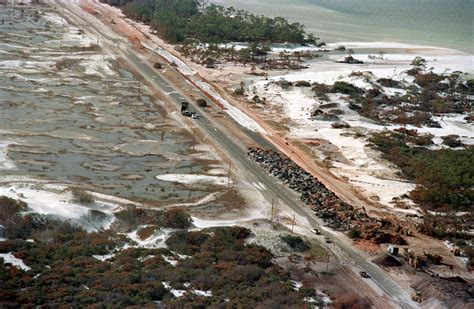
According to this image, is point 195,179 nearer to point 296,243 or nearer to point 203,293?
point 296,243

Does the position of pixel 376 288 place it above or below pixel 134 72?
below

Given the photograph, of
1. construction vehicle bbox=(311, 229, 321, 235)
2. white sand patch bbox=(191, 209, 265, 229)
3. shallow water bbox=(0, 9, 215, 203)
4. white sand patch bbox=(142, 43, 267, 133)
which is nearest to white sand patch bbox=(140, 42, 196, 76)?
white sand patch bbox=(142, 43, 267, 133)

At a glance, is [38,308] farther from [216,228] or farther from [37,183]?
[37,183]

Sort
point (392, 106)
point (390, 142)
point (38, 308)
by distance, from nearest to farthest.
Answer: point (38, 308)
point (390, 142)
point (392, 106)

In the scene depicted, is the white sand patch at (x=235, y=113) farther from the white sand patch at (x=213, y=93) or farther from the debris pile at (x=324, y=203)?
the debris pile at (x=324, y=203)

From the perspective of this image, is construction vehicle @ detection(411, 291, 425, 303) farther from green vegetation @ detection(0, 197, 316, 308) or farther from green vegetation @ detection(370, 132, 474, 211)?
green vegetation @ detection(370, 132, 474, 211)

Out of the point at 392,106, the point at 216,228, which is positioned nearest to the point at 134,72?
the point at 392,106

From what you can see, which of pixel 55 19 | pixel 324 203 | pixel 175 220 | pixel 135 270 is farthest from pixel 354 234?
pixel 55 19
